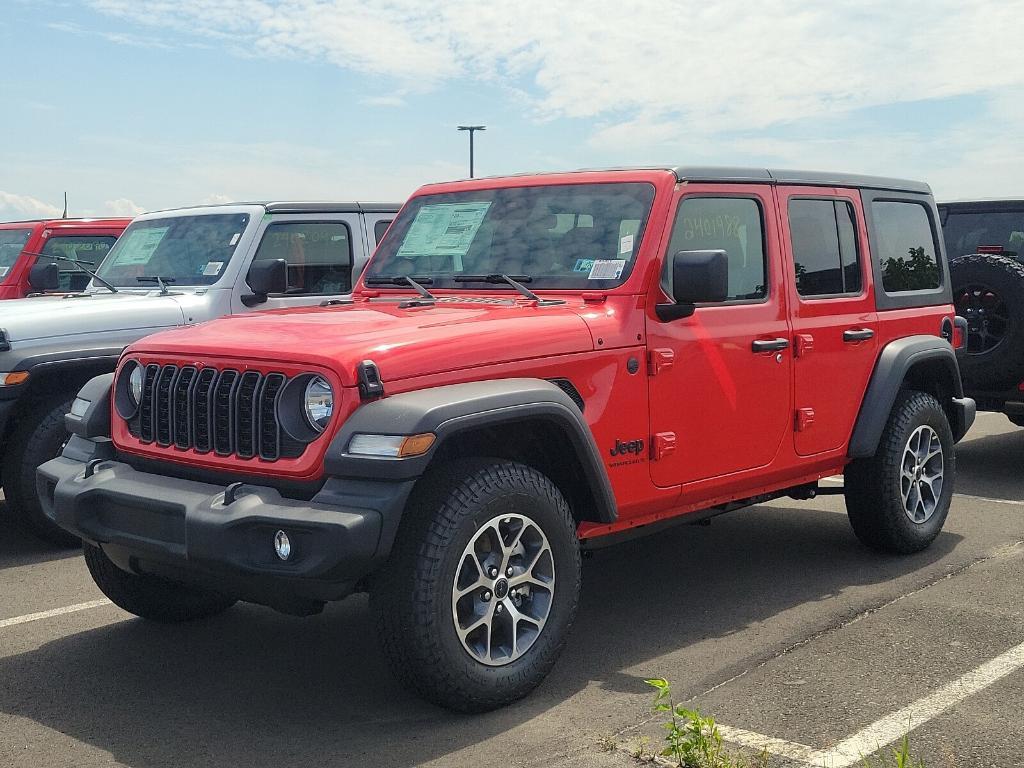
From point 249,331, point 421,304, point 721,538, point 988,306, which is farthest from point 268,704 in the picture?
point 988,306

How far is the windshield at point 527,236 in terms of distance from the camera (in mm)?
4941

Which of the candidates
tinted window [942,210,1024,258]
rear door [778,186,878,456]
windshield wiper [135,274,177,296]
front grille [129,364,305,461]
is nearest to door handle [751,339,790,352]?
rear door [778,186,878,456]

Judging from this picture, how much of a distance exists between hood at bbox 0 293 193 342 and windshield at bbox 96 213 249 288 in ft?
0.93

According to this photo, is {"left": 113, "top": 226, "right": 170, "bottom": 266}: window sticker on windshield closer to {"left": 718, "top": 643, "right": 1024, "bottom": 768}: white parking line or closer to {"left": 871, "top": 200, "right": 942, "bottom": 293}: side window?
{"left": 871, "top": 200, "right": 942, "bottom": 293}: side window

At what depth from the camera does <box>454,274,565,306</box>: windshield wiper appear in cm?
483

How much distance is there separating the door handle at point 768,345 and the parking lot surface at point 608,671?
1.16 meters

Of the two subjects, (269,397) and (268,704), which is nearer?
(269,397)

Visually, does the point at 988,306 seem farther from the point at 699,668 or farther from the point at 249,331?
the point at 249,331

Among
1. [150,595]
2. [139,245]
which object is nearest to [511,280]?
[150,595]

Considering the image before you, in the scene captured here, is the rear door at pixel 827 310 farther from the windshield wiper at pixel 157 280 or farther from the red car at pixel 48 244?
the red car at pixel 48 244

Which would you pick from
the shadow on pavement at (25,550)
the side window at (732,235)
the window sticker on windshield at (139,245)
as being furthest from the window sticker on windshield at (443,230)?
the window sticker on windshield at (139,245)

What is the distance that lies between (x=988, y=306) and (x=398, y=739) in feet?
19.5

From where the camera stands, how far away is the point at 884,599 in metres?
5.50

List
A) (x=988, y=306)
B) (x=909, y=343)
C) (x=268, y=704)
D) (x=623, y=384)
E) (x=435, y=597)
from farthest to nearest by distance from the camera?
(x=988, y=306) < (x=909, y=343) < (x=623, y=384) < (x=268, y=704) < (x=435, y=597)
